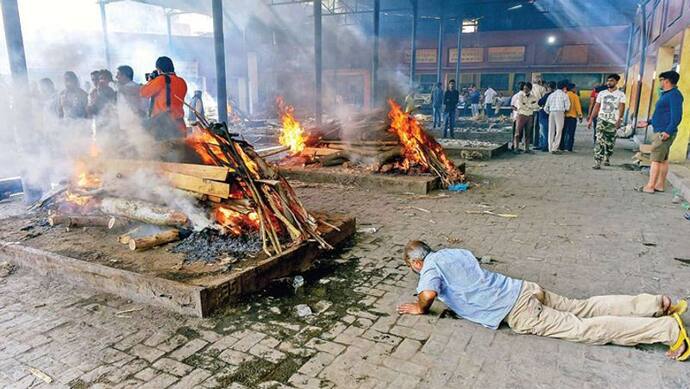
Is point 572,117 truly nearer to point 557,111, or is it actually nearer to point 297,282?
point 557,111

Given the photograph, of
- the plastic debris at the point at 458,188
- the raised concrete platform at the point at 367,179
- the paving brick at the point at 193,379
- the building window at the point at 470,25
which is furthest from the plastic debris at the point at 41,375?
the building window at the point at 470,25

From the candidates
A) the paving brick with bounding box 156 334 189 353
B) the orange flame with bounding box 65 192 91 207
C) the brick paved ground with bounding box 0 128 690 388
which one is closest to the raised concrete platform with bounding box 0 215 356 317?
the brick paved ground with bounding box 0 128 690 388

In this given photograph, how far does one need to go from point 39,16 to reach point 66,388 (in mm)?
24190

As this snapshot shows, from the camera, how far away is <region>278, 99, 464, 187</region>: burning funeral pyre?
9.32 m

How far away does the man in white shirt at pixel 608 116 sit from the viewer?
10.5 metres

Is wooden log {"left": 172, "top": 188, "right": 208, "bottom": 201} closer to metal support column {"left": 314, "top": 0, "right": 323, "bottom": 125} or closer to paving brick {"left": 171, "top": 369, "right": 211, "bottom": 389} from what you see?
paving brick {"left": 171, "top": 369, "right": 211, "bottom": 389}

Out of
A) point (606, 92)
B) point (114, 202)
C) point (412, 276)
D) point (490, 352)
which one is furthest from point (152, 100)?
point (606, 92)

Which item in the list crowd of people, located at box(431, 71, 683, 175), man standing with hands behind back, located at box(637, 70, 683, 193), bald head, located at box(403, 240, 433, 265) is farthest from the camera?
crowd of people, located at box(431, 71, 683, 175)

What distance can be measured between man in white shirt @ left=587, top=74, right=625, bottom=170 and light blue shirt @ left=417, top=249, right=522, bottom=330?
897 centimetres

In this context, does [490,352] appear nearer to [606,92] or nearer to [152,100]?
[152,100]

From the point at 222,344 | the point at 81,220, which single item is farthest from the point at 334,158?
the point at 222,344

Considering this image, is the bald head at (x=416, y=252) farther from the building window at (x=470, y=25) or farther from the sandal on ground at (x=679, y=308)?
the building window at (x=470, y=25)

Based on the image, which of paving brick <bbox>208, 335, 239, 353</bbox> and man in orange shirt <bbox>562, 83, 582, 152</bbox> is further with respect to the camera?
man in orange shirt <bbox>562, 83, 582, 152</bbox>

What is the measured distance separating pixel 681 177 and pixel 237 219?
869 centimetres
